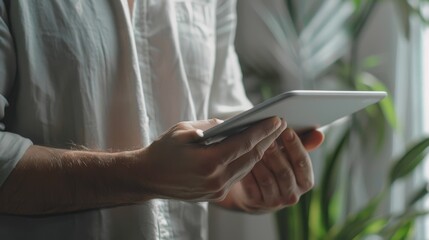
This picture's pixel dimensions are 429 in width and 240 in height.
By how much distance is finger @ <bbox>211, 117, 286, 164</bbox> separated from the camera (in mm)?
691

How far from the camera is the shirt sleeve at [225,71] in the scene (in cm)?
112

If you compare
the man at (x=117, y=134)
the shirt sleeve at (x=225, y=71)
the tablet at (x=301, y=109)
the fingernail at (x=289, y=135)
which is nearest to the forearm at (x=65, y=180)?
the man at (x=117, y=134)

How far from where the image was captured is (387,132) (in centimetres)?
164

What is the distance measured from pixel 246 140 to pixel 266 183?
0.88ft

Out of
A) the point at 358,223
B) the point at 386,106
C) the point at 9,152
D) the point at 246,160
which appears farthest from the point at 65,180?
the point at 386,106

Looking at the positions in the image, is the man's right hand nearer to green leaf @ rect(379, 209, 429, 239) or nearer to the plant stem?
green leaf @ rect(379, 209, 429, 239)

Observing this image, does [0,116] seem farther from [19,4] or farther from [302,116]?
[302,116]

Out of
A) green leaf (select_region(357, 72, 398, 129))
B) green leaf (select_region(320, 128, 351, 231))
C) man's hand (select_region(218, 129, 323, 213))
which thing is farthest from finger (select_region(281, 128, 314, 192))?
green leaf (select_region(357, 72, 398, 129))

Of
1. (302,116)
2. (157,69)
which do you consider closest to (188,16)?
(157,69)

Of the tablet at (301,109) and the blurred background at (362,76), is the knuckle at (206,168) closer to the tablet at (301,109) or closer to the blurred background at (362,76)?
the tablet at (301,109)

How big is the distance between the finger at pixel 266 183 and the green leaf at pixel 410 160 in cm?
42

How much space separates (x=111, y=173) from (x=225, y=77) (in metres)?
0.43

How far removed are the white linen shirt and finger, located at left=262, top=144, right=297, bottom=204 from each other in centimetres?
12

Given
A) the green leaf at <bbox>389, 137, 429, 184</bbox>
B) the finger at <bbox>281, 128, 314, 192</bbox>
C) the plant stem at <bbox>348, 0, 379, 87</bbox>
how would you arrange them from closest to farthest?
the finger at <bbox>281, 128, 314, 192</bbox> → the green leaf at <bbox>389, 137, 429, 184</bbox> → the plant stem at <bbox>348, 0, 379, 87</bbox>
